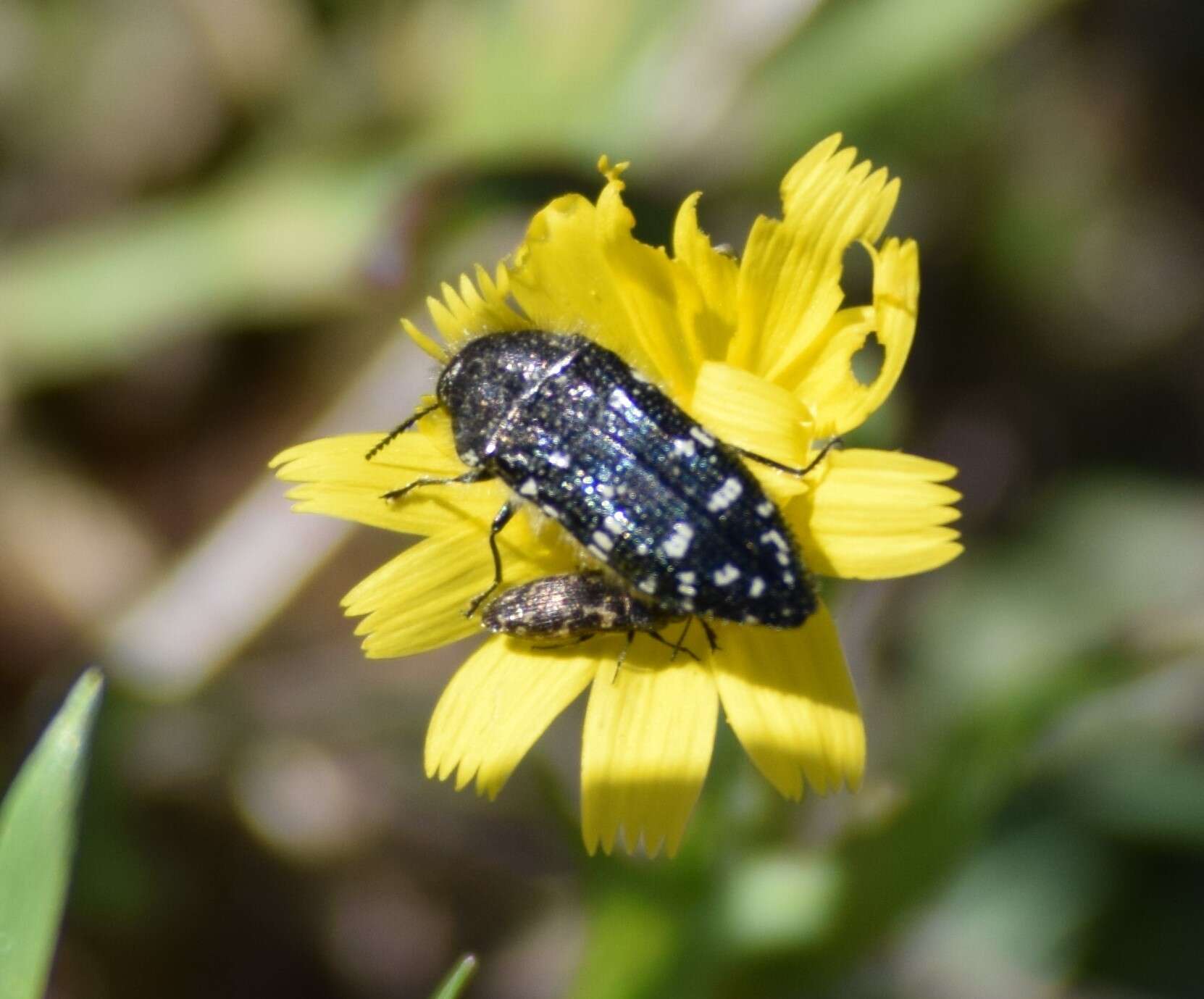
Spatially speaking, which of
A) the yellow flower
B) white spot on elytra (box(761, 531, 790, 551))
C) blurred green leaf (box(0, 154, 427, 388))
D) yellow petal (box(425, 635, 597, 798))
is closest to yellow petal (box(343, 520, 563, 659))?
the yellow flower

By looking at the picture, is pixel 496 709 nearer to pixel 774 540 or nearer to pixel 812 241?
pixel 774 540

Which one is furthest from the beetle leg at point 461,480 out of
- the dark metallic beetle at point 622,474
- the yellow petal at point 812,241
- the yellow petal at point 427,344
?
the yellow petal at point 812,241

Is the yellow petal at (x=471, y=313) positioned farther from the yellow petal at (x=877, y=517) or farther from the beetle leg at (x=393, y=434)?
the yellow petal at (x=877, y=517)

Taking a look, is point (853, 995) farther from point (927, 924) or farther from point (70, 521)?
point (70, 521)

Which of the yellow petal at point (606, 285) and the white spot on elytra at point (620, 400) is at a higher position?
the yellow petal at point (606, 285)

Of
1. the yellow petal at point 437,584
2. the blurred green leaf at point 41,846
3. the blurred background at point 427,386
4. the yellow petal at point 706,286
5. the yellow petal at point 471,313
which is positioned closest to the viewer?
the blurred green leaf at point 41,846

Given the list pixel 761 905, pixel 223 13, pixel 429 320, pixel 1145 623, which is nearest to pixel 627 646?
pixel 761 905
